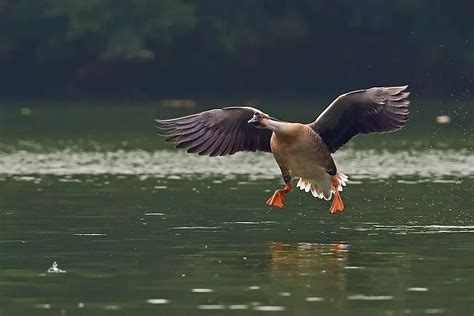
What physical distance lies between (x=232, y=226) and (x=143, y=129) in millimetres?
34035

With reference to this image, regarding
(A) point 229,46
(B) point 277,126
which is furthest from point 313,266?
(A) point 229,46

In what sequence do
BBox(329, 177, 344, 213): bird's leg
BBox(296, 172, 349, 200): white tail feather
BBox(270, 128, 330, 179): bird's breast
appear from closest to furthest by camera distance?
BBox(270, 128, 330, 179): bird's breast → BBox(329, 177, 344, 213): bird's leg → BBox(296, 172, 349, 200): white tail feather

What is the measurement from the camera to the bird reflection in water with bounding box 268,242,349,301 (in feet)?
59.5

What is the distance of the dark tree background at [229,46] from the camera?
86938 millimetres

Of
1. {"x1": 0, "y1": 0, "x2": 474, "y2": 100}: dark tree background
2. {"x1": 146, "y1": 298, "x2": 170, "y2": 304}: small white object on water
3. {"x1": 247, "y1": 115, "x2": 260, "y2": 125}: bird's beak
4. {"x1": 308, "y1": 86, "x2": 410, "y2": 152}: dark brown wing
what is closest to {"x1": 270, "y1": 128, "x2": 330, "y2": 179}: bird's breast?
{"x1": 308, "y1": 86, "x2": 410, "y2": 152}: dark brown wing

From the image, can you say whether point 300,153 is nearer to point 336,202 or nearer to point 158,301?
point 336,202

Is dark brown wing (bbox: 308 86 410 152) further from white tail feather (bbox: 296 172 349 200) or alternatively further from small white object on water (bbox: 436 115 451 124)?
small white object on water (bbox: 436 115 451 124)

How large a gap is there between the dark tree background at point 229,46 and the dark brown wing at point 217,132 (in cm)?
6183

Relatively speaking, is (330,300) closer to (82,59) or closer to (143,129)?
(143,129)

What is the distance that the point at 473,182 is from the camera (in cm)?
3419

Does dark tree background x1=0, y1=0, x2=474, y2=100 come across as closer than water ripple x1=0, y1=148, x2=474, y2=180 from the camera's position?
No

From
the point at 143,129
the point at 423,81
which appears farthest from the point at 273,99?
the point at 143,129

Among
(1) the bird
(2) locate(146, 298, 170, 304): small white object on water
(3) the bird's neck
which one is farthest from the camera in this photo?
(1) the bird

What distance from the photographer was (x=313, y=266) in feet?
66.0
